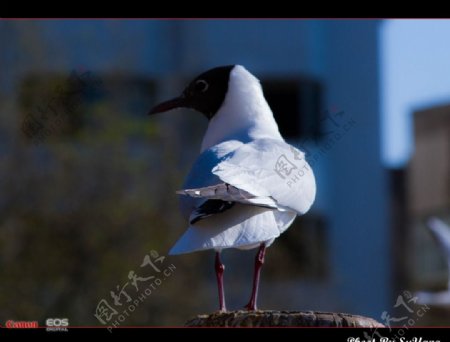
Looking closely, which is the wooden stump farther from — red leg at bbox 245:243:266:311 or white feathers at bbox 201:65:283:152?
white feathers at bbox 201:65:283:152

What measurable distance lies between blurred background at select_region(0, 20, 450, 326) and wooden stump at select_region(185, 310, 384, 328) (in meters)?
6.26

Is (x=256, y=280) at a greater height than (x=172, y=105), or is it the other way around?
(x=172, y=105)

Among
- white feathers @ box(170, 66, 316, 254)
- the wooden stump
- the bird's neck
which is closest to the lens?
the wooden stump

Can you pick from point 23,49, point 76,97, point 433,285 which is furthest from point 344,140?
point 76,97

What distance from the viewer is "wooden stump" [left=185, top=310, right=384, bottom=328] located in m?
6.91

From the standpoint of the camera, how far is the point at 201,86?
862cm

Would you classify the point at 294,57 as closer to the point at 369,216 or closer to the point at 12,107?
the point at 369,216

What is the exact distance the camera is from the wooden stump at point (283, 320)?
6914mm

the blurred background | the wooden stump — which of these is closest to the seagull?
the wooden stump

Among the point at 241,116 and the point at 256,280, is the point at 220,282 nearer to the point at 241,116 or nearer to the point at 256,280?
the point at 256,280

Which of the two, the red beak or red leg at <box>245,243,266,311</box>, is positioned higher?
the red beak

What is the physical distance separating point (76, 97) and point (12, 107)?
540cm

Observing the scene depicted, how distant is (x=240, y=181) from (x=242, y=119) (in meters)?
1.11

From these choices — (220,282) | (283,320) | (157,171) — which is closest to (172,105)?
(220,282)
